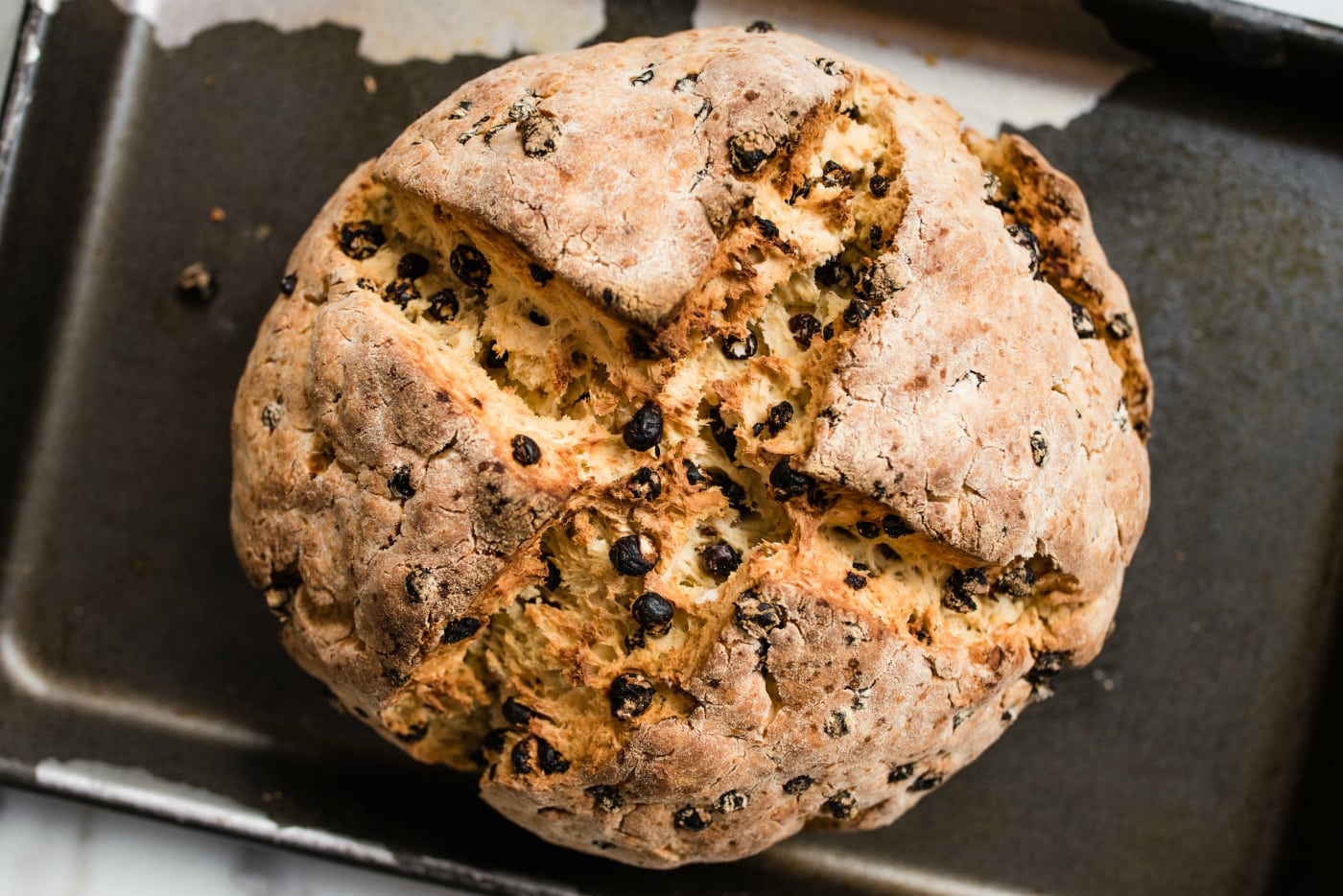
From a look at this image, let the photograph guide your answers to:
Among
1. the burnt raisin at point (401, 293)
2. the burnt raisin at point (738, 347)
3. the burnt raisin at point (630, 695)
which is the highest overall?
the burnt raisin at point (738, 347)

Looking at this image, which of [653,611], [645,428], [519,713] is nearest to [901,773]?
[653,611]

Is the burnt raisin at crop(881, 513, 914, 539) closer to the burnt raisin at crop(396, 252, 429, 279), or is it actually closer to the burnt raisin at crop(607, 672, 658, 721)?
the burnt raisin at crop(607, 672, 658, 721)

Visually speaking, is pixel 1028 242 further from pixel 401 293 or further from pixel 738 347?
pixel 401 293

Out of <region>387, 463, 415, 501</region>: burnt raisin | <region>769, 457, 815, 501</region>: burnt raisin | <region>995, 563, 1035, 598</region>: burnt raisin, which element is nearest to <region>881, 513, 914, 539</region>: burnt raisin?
<region>769, 457, 815, 501</region>: burnt raisin

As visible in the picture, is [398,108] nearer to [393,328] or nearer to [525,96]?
[525,96]

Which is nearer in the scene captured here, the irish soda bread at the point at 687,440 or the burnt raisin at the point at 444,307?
the irish soda bread at the point at 687,440

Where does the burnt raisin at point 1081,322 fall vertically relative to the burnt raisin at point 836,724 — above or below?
above

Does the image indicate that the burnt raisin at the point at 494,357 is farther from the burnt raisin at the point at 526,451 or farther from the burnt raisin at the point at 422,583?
the burnt raisin at the point at 422,583

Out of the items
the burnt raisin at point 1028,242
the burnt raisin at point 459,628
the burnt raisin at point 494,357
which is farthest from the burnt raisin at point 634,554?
the burnt raisin at point 1028,242
